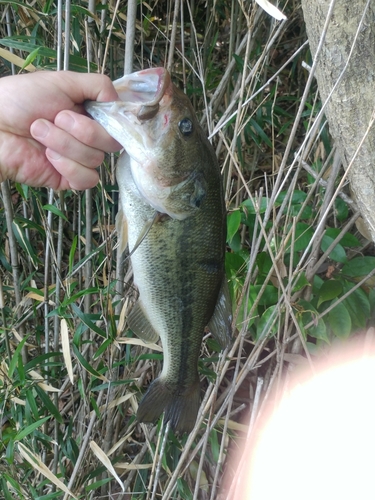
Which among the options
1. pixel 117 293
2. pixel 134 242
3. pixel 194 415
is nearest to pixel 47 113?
pixel 134 242

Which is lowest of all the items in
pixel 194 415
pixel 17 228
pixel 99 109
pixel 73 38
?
pixel 194 415

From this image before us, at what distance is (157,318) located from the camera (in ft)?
3.97

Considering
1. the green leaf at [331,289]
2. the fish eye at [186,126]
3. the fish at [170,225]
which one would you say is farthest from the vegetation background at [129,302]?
the fish eye at [186,126]

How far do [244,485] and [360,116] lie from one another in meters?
1.34

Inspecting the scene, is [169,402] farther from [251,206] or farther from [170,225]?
[251,206]

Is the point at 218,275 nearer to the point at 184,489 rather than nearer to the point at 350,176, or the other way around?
the point at 350,176

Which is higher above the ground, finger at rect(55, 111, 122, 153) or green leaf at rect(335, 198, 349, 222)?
finger at rect(55, 111, 122, 153)

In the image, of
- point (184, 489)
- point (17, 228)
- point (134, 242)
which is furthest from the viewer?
point (184, 489)

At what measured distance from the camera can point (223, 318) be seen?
3.97 feet

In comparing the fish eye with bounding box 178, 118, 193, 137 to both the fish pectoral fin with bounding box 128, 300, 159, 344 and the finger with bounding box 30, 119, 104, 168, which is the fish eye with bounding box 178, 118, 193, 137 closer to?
the finger with bounding box 30, 119, 104, 168

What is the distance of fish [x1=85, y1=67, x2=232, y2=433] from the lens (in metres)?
0.97

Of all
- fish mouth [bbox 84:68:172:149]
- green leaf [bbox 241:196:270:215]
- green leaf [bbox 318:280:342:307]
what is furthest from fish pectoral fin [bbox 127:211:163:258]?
green leaf [bbox 318:280:342:307]

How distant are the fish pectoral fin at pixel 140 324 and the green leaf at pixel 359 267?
0.74 meters

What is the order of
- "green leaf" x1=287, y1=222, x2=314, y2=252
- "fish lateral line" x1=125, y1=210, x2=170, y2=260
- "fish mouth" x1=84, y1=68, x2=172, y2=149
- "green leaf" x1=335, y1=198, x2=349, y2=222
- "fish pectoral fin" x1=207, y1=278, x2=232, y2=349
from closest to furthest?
"fish mouth" x1=84, y1=68, x2=172, y2=149 → "fish lateral line" x1=125, y1=210, x2=170, y2=260 → "fish pectoral fin" x1=207, y1=278, x2=232, y2=349 → "green leaf" x1=287, y1=222, x2=314, y2=252 → "green leaf" x1=335, y1=198, x2=349, y2=222
